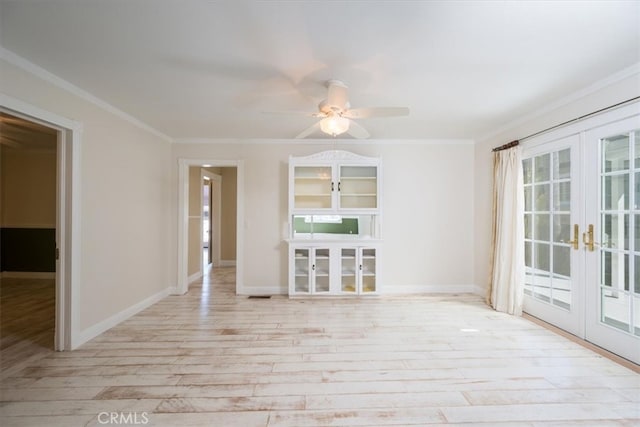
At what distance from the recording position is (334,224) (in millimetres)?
4340

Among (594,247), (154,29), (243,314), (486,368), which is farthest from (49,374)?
(594,247)

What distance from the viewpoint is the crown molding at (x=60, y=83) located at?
2055mm

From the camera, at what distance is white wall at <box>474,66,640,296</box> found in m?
2.34

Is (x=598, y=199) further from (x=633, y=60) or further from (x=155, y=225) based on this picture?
(x=155, y=225)

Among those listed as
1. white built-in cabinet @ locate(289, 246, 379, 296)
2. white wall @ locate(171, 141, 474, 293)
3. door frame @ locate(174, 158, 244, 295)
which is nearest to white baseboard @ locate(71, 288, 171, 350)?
door frame @ locate(174, 158, 244, 295)

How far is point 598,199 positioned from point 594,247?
0.45m

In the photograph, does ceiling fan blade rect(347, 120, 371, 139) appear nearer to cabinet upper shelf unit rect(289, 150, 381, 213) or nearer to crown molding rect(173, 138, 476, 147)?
cabinet upper shelf unit rect(289, 150, 381, 213)

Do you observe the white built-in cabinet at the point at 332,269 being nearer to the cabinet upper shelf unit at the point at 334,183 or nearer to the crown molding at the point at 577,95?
the cabinet upper shelf unit at the point at 334,183

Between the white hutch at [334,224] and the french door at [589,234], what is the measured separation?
6.33 feet

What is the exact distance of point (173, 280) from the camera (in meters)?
4.37

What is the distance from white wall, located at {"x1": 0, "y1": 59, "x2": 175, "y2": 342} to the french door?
4.82m

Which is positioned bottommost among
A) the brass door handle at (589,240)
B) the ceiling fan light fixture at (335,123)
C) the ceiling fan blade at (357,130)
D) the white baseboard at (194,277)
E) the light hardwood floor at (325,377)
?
the light hardwood floor at (325,377)

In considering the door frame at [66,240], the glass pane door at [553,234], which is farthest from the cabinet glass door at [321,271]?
the door frame at [66,240]

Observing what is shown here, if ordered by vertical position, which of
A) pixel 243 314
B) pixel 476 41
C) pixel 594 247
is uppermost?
pixel 476 41
